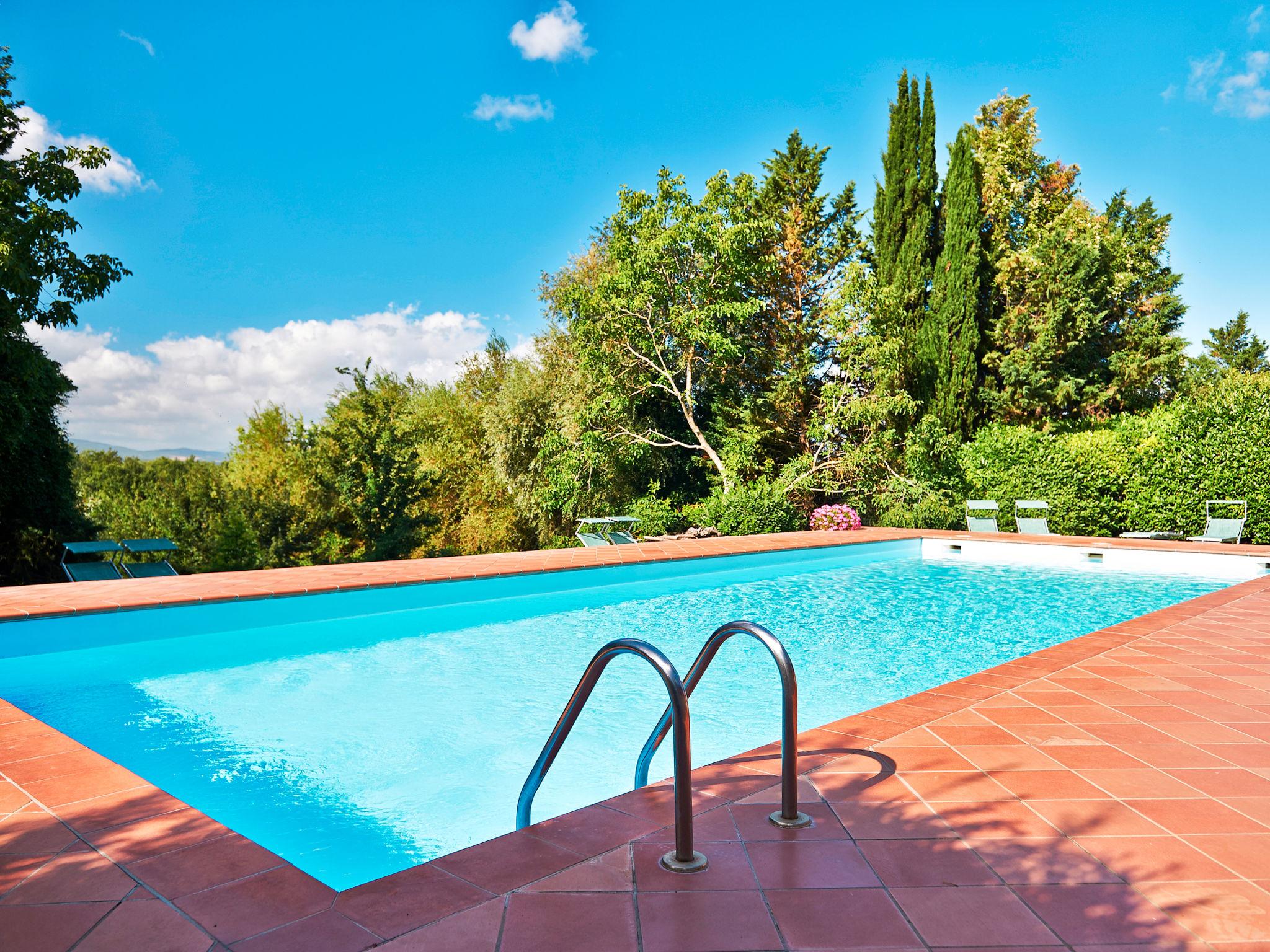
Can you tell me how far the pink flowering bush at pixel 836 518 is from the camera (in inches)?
557

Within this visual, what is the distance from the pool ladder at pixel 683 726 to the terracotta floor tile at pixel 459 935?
1.66 ft

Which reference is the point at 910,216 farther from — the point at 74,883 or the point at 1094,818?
the point at 74,883

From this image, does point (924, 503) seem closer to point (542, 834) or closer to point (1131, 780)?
point (1131, 780)

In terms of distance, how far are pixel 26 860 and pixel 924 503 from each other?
45.5 ft

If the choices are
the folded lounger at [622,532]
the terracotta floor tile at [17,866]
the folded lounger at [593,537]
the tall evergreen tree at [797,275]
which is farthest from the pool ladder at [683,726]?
the tall evergreen tree at [797,275]

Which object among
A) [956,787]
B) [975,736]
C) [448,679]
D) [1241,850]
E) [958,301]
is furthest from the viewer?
[958,301]

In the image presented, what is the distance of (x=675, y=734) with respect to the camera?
1.99 meters

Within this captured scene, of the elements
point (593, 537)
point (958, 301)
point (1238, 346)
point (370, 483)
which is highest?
point (1238, 346)

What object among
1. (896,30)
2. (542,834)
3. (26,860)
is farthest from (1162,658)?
(896,30)

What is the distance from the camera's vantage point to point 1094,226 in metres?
16.8

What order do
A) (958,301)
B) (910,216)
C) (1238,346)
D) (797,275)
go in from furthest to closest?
(1238,346), (797,275), (910,216), (958,301)

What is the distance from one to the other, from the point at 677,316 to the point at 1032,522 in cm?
738

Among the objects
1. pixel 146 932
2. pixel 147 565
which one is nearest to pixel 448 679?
pixel 146 932

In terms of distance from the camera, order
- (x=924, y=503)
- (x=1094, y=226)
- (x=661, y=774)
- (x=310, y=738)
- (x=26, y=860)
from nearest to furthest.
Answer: (x=26, y=860)
(x=661, y=774)
(x=310, y=738)
(x=924, y=503)
(x=1094, y=226)
